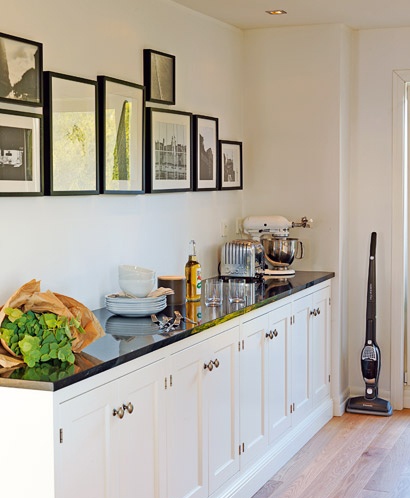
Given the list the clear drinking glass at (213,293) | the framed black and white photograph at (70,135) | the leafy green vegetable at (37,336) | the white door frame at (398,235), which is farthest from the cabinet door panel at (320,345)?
the leafy green vegetable at (37,336)

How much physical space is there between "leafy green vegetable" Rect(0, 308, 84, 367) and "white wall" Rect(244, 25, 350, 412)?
2.86 meters

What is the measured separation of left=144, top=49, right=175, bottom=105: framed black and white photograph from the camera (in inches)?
163

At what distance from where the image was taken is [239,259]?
487 cm

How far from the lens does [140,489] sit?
3.01 metres

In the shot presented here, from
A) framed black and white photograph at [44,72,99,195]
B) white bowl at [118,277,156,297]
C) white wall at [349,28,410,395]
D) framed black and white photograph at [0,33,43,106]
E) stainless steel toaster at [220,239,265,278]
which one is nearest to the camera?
framed black and white photograph at [0,33,43,106]

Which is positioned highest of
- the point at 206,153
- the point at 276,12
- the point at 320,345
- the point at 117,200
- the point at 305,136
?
the point at 276,12

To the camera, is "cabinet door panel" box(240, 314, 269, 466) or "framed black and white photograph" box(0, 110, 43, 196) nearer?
"framed black and white photograph" box(0, 110, 43, 196)

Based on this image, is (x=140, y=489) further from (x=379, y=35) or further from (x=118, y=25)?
(x=379, y=35)

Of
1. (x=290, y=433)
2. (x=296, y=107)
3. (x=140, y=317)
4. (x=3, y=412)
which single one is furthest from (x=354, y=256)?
(x=3, y=412)

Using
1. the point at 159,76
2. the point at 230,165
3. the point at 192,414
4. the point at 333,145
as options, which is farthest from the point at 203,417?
the point at 333,145

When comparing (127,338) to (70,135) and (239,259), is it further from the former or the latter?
(239,259)

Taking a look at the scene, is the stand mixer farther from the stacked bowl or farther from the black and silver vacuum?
the stacked bowl

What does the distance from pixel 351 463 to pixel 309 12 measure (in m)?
2.58

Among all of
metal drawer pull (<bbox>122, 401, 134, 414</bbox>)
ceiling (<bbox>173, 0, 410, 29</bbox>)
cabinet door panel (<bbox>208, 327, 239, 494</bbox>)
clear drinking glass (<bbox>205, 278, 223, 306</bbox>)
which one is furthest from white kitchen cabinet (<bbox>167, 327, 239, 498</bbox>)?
ceiling (<bbox>173, 0, 410, 29</bbox>)
